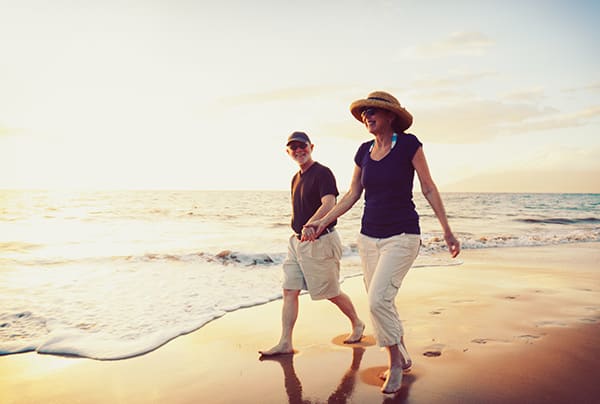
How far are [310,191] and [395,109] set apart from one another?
1.31m

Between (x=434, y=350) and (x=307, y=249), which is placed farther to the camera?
(x=307, y=249)

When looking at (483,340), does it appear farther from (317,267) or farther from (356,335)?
(317,267)

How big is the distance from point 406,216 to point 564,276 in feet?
21.3

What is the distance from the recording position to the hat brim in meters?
3.21

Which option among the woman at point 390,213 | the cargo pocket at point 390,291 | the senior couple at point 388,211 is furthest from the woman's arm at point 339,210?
the cargo pocket at point 390,291

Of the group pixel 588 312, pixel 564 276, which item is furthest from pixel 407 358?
pixel 564 276

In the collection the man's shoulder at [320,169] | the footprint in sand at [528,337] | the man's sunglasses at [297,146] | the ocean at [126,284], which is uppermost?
the man's sunglasses at [297,146]

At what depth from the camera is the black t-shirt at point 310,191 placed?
4.11m

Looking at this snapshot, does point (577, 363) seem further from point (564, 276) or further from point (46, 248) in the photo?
point (46, 248)

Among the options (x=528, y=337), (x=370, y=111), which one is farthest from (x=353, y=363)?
(x=370, y=111)

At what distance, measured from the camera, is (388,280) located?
3.13m

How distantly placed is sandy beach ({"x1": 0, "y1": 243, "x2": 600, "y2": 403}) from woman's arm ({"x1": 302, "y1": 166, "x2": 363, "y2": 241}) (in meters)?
1.21

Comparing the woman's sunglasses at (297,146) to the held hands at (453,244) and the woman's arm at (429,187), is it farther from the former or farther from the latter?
the held hands at (453,244)

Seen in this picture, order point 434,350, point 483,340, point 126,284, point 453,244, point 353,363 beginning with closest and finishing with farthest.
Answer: point 453,244 < point 353,363 < point 434,350 < point 483,340 < point 126,284
